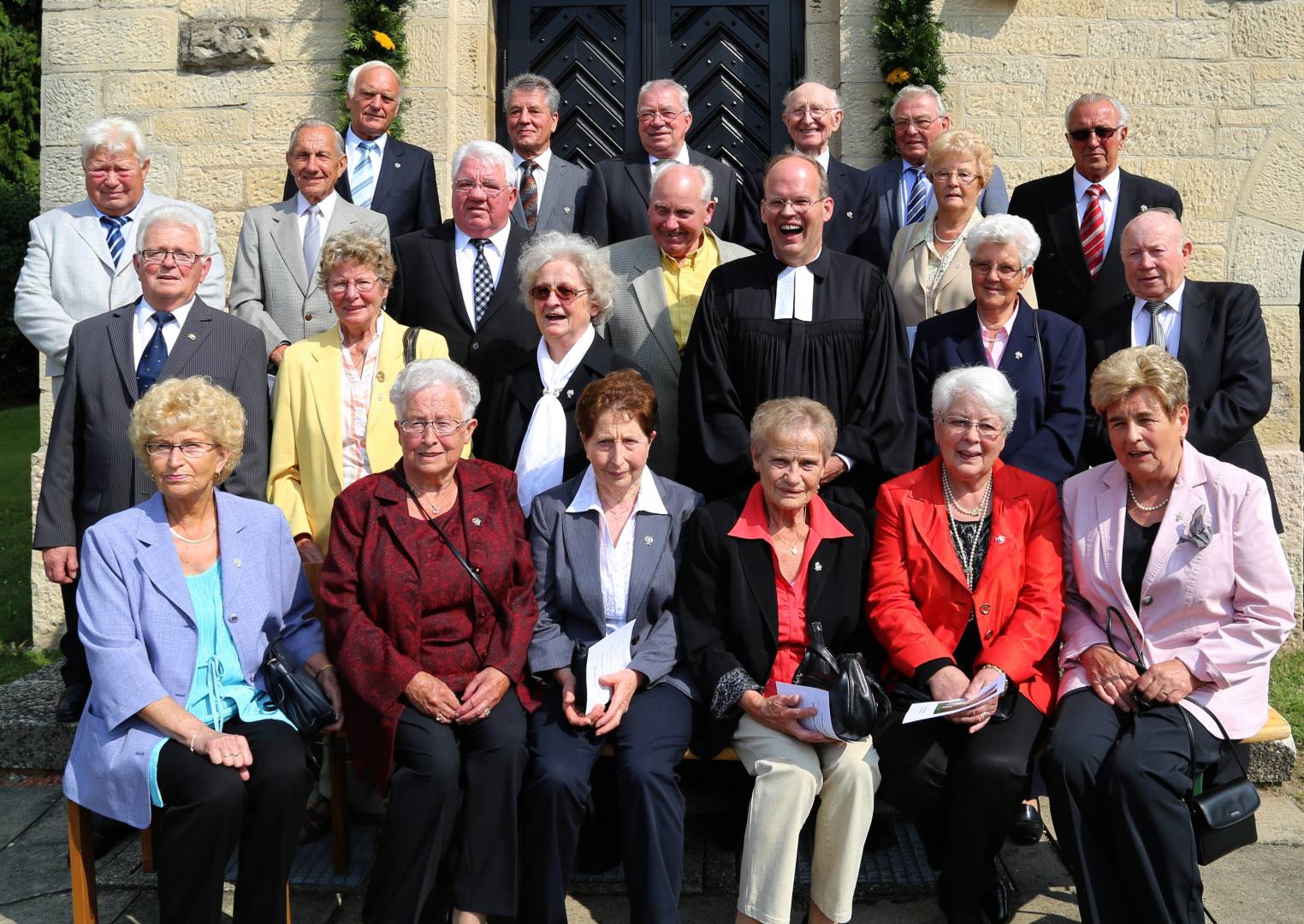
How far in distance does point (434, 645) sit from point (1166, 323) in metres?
2.88

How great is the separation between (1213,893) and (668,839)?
1799mm

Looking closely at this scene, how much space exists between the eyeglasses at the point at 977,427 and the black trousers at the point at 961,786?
810 millimetres

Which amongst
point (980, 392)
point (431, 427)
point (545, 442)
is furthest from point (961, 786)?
point (431, 427)

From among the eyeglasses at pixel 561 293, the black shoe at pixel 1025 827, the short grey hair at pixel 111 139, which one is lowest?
the black shoe at pixel 1025 827

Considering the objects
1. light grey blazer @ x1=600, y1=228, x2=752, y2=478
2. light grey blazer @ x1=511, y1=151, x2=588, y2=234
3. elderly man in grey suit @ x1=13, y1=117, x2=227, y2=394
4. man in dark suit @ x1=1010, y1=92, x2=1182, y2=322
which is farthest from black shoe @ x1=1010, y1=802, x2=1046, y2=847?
elderly man in grey suit @ x1=13, y1=117, x2=227, y2=394

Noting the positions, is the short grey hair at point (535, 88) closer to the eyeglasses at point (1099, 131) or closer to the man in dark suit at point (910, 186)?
the man in dark suit at point (910, 186)

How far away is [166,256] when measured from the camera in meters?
4.39

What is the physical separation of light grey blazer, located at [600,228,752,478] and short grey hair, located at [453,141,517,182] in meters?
0.54

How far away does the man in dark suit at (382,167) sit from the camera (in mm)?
5797

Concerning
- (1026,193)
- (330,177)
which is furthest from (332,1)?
(1026,193)

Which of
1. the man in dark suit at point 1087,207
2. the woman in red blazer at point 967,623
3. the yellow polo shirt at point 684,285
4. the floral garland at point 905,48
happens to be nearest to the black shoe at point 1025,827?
the woman in red blazer at point 967,623

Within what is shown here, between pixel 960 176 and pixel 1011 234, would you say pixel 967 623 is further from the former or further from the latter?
pixel 960 176

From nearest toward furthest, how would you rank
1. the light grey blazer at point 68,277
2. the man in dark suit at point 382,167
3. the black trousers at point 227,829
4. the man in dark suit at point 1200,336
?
the black trousers at point 227,829, the man in dark suit at point 1200,336, the light grey blazer at point 68,277, the man in dark suit at point 382,167

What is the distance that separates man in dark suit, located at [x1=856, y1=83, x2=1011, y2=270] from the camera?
5.60 meters
